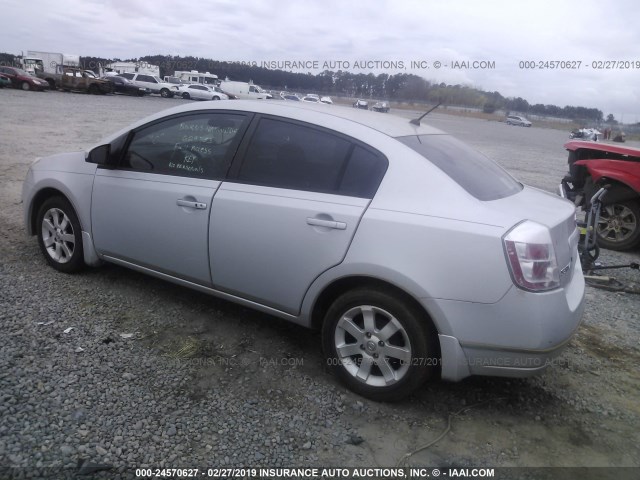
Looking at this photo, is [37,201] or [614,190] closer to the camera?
[37,201]

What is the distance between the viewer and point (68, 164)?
14.7 ft

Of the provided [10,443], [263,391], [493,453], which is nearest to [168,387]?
[263,391]

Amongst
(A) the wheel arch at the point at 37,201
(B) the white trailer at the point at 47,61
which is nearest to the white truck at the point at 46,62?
(B) the white trailer at the point at 47,61

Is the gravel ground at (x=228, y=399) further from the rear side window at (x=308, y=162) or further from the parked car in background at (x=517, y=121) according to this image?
the parked car in background at (x=517, y=121)

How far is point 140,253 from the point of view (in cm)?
405

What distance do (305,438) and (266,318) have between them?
4.74 feet

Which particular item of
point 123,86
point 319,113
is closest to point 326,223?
point 319,113

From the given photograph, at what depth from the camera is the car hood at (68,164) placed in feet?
14.3

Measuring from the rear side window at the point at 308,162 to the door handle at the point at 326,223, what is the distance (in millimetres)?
198

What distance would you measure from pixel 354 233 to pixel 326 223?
0.61ft

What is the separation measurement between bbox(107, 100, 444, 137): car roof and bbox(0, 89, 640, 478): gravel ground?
155 cm

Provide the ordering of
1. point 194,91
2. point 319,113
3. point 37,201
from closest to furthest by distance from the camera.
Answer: point 319,113, point 37,201, point 194,91

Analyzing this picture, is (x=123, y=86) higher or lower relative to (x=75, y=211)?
lower

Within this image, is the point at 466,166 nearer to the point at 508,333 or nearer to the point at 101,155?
the point at 508,333
